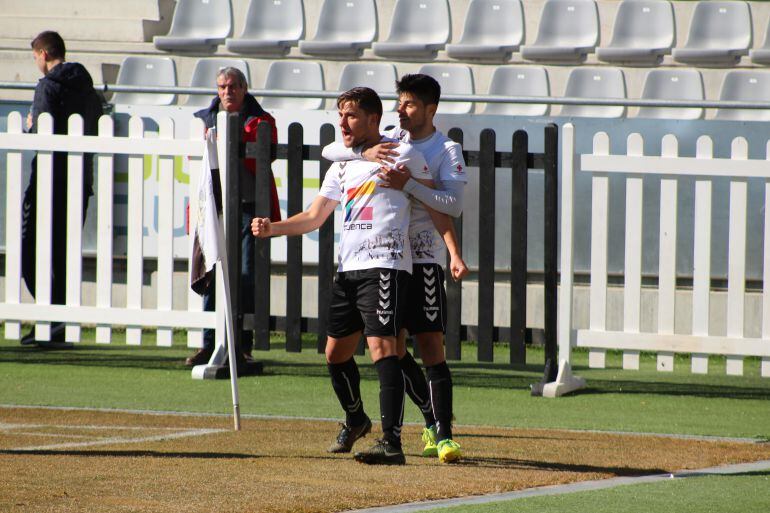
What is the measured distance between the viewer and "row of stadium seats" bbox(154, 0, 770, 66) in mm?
14531

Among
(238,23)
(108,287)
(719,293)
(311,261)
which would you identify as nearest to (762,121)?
(719,293)

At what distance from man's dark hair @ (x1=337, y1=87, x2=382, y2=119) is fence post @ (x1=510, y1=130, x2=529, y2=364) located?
10.3 ft

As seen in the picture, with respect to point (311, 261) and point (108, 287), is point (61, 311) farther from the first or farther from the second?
point (311, 261)

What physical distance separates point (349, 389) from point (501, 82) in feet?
26.0

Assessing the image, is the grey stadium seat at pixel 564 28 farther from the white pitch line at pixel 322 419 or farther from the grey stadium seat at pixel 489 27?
the white pitch line at pixel 322 419

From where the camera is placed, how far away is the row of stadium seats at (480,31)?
14531mm

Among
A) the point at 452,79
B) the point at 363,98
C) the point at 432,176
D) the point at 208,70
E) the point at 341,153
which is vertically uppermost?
the point at 208,70

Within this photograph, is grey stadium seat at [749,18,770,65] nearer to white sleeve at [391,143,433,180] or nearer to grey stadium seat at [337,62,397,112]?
A: grey stadium seat at [337,62,397,112]

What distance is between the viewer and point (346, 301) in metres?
6.28

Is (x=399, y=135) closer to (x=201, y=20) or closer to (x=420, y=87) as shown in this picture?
(x=420, y=87)

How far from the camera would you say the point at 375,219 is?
6094 mm

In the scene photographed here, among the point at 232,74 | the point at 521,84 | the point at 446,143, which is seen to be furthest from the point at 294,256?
the point at 521,84

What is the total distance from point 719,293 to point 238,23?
7857 mm

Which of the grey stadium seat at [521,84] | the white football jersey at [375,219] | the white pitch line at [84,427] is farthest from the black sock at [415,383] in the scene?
the grey stadium seat at [521,84]
